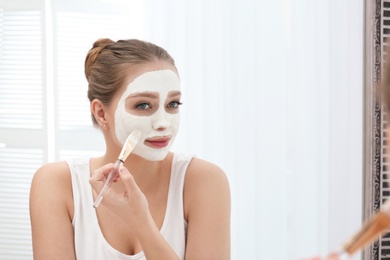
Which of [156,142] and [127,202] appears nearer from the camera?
[127,202]

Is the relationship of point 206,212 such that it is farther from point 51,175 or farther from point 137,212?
point 51,175

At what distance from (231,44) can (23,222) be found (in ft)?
2.83

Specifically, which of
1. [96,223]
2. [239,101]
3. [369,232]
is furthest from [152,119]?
[369,232]

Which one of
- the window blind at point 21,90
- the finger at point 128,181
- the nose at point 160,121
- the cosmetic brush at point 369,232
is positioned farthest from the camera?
the window blind at point 21,90

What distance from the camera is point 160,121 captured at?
140cm

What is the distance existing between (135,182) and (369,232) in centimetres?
97

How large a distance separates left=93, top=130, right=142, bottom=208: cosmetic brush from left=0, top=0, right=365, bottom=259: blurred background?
66 cm

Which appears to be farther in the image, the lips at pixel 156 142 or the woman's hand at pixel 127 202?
the lips at pixel 156 142

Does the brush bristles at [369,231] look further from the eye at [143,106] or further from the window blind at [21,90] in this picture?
the window blind at [21,90]

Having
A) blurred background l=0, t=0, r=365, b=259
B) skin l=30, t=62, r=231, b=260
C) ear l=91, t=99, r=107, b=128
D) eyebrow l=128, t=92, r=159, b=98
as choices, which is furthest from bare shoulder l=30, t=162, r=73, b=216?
blurred background l=0, t=0, r=365, b=259

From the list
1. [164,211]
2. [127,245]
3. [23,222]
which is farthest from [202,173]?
[23,222]

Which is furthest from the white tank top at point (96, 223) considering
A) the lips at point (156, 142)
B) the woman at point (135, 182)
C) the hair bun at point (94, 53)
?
the hair bun at point (94, 53)

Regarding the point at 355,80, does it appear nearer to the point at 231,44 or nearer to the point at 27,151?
the point at 231,44

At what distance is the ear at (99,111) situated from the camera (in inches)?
58.4
